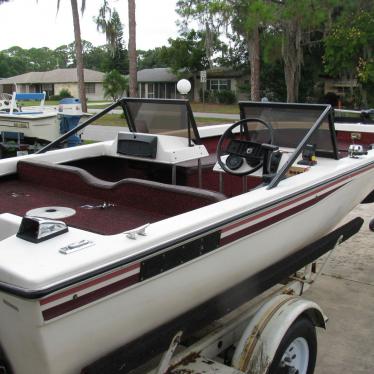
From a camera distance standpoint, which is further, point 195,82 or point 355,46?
point 195,82

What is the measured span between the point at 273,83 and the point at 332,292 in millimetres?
31723

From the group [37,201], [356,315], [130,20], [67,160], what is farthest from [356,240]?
[130,20]

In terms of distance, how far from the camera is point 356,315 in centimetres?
390

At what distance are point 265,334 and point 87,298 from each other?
3.49 ft

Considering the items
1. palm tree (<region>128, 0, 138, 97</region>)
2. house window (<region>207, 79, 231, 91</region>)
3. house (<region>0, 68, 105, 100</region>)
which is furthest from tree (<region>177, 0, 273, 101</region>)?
house (<region>0, 68, 105, 100</region>)

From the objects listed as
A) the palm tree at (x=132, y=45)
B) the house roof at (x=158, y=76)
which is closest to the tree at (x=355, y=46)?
the palm tree at (x=132, y=45)

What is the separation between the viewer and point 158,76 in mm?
47188

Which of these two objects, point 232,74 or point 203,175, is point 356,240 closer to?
point 203,175

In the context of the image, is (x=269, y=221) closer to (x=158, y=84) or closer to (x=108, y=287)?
(x=108, y=287)

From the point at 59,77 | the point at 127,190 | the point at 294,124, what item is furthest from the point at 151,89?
the point at 127,190

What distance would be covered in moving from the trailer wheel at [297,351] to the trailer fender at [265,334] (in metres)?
0.06

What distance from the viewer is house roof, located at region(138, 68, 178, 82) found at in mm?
45775

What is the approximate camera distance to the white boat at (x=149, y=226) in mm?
1855

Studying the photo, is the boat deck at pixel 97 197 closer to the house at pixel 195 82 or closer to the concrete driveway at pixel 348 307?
the concrete driveway at pixel 348 307
